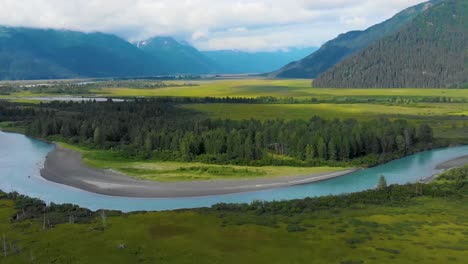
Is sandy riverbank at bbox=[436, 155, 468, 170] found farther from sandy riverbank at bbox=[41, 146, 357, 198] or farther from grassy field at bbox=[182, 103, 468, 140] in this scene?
grassy field at bbox=[182, 103, 468, 140]

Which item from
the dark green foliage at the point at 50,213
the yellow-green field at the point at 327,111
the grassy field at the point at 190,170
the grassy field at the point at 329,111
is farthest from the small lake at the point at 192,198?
the yellow-green field at the point at 327,111

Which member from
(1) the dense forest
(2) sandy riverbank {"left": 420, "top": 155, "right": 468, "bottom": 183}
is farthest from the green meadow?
(1) the dense forest

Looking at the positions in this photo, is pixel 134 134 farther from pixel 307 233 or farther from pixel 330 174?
pixel 307 233

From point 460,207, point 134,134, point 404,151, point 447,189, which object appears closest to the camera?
point 460,207

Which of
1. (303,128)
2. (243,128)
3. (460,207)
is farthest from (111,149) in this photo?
(460,207)

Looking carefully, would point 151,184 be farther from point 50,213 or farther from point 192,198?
point 50,213

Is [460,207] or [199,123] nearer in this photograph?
[460,207]
